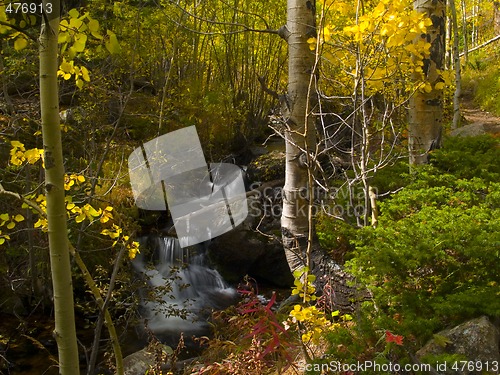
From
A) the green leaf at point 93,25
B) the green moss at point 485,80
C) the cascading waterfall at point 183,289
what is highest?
the green leaf at point 93,25

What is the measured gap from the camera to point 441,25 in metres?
4.30

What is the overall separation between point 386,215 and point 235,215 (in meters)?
3.73

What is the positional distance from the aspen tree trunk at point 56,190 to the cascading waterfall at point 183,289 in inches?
163

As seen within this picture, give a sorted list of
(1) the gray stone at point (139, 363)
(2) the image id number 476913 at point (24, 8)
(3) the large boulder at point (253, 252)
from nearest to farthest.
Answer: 1. (2) the image id number 476913 at point (24, 8)
2. (1) the gray stone at point (139, 363)
3. (3) the large boulder at point (253, 252)

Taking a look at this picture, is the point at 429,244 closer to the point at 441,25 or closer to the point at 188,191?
the point at 441,25

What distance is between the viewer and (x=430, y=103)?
14.4ft

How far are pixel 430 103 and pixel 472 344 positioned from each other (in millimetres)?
2680

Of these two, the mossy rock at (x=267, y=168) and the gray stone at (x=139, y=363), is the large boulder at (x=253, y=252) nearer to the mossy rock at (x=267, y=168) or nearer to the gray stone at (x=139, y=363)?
the mossy rock at (x=267, y=168)

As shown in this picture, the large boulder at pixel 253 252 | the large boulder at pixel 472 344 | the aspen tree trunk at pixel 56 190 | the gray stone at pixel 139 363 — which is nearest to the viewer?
the aspen tree trunk at pixel 56 190

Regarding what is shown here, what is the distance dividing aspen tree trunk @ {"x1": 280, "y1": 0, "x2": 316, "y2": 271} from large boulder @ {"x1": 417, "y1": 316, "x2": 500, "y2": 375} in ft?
4.51

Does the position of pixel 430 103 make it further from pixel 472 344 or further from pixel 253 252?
pixel 253 252

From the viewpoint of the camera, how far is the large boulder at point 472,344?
2242 mm
